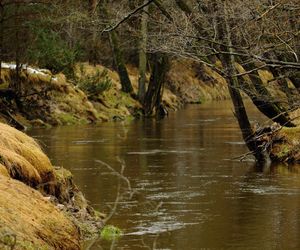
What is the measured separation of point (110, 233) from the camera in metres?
11.6

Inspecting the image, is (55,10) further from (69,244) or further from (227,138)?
(69,244)

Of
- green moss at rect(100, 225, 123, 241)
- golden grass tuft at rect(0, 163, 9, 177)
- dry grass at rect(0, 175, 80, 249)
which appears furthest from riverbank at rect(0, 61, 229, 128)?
dry grass at rect(0, 175, 80, 249)

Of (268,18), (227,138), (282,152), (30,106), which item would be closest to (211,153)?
(282,152)

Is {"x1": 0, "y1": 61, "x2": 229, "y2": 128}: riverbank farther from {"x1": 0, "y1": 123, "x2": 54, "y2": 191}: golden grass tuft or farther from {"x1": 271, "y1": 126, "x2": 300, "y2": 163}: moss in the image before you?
{"x1": 0, "y1": 123, "x2": 54, "y2": 191}: golden grass tuft

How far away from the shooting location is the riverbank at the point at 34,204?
299 inches

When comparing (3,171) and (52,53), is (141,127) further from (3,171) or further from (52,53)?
(3,171)

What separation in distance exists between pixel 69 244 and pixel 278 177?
10746 mm

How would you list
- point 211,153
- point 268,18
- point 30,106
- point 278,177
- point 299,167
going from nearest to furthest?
point 268,18
point 278,177
point 299,167
point 211,153
point 30,106

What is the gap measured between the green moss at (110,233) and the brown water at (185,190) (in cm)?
15

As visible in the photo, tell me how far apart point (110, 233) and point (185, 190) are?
5105 mm

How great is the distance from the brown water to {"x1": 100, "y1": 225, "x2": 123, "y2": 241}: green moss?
0.15m

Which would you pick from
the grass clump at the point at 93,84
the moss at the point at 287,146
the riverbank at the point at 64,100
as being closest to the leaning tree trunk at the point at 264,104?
the moss at the point at 287,146

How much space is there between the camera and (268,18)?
17.1 metres

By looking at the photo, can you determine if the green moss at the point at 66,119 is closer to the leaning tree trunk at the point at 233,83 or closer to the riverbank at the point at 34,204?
the leaning tree trunk at the point at 233,83
